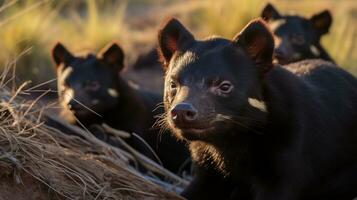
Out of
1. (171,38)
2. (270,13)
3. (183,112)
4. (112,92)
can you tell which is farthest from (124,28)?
(183,112)

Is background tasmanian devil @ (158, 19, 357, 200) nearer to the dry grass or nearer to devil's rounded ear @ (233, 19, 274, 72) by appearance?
devil's rounded ear @ (233, 19, 274, 72)

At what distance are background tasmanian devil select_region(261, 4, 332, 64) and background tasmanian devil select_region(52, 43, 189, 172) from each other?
1.70 metres

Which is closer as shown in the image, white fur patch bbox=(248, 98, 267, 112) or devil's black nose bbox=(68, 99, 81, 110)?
white fur patch bbox=(248, 98, 267, 112)

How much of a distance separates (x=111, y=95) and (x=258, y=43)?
3.62m

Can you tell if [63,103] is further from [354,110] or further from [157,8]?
[157,8]

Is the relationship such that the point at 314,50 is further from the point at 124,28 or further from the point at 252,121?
the point at 124,28

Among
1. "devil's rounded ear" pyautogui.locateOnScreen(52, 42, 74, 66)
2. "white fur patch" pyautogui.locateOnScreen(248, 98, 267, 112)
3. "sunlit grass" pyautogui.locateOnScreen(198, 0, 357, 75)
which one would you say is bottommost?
"sunlit grass" pyautogui.locateOnScreen(198, 0, 357, 75)

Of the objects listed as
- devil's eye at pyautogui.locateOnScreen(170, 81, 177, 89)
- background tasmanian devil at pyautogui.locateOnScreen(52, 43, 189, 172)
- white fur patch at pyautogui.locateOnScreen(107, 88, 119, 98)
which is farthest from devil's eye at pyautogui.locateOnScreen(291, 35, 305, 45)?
devil's eye at pyautogui.locateOnScreen(170, 81, 177, 89)

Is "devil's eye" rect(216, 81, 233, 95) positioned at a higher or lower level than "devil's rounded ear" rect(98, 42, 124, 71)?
higher

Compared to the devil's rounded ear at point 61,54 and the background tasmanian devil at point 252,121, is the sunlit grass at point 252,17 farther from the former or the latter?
the background tasmanian devil at point 252,121

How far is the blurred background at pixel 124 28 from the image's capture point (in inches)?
480

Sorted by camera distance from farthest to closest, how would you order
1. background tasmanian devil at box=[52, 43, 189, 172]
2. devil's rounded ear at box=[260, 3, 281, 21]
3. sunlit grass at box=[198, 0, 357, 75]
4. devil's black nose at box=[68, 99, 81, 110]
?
1. sunlit grass at box=[198, 0, 357, 75]
2. devil's rounded ear at box=[260, 3, 281, 21]
3. background tasmanian devil at box=[52, 43, 189, 172]
4. devil's black nose at box=[68, 99, 81, 110]

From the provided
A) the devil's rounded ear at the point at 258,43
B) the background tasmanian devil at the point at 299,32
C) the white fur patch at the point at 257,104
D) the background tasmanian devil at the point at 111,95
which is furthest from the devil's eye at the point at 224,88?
the background tasmanian devil at the point at 299,32

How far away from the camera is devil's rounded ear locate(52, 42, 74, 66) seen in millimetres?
9023
